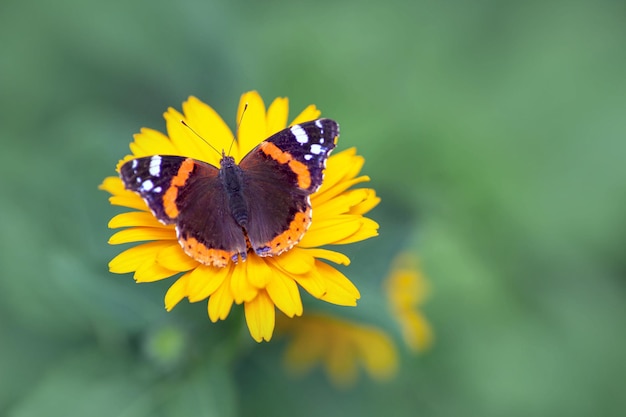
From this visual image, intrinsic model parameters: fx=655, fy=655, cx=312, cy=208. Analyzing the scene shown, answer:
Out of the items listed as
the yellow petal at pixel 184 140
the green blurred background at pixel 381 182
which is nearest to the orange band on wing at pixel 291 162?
the yellow petal at pixel 184 140

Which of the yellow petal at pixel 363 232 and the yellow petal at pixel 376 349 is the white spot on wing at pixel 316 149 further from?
the yellow petal at pixel 376 349

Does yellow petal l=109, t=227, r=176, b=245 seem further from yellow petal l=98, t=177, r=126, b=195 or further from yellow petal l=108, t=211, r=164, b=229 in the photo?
yellow petal l=98, t=177, r=126, b=195

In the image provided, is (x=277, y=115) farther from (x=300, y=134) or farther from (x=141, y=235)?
(x=141, y=235)

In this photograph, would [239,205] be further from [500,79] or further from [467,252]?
[500,79]

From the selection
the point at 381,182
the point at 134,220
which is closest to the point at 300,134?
the point at 134,220

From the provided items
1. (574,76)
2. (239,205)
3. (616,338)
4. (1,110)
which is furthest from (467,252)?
(1,110)

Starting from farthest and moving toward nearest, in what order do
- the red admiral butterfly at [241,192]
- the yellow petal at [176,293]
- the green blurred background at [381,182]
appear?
the green blurred background at [381,182]
the red admiral butterfly at [241,192]
the yellow petal at [176,293]
